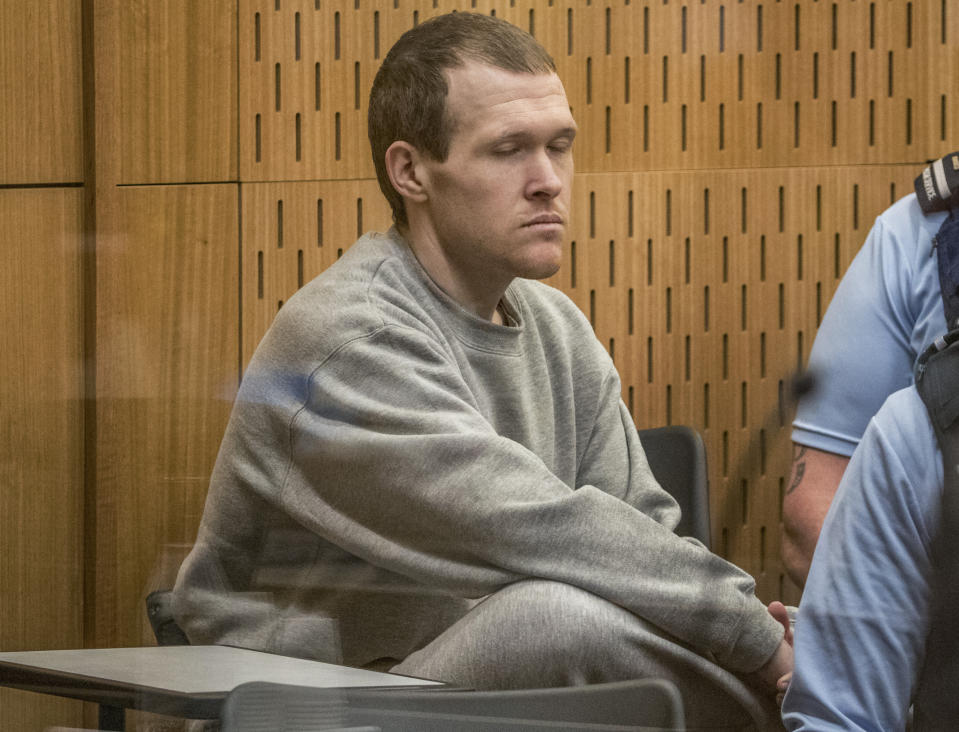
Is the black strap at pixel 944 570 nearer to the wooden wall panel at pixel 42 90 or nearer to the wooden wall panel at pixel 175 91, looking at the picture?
the wooden wall panel at pixel 175 91

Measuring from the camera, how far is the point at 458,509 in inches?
32.7

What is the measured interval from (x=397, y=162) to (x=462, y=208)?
79mm

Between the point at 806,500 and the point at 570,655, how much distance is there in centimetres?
22

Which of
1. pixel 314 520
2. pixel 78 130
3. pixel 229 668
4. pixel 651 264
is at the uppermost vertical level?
pixel 78 130

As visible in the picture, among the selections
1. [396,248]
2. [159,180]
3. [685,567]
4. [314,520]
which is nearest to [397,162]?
[396,248]

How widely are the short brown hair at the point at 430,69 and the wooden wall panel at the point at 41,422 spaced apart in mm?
280

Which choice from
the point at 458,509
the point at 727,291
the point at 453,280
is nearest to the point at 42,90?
the point at 453,280

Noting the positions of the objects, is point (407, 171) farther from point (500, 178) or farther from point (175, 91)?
point (175, 91)

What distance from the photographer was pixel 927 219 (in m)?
0.80

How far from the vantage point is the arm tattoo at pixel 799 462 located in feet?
2.67

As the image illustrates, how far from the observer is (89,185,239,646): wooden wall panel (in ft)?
2.98

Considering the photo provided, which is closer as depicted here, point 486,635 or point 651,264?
point 486,635

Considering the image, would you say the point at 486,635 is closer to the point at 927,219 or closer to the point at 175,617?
the point at 175,617

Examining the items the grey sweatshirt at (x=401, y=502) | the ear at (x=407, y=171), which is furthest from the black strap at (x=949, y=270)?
the ear at (x=407, y=171)
